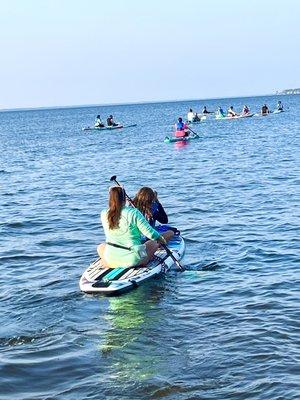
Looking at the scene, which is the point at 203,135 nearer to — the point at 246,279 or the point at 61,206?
the point at 61,206

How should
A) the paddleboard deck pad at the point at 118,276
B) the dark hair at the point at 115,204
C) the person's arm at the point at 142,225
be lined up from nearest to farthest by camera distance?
the dark hair at the point at 115,204 → the paddleboard deck pad at the point at 118,276 → the person's arm at the point at 142,225

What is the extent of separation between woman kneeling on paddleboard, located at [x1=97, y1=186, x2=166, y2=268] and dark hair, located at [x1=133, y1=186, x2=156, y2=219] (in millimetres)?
753

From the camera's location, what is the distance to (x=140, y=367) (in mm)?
8031

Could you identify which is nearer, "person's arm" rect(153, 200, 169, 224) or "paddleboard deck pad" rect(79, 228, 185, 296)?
"paddleboard deck pad" rect(79, 228, 185, 296)

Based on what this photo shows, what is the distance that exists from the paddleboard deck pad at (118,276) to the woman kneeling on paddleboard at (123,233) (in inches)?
5.7

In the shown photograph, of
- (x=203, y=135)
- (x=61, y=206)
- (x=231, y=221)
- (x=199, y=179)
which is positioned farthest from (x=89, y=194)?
(x=203, y=135)

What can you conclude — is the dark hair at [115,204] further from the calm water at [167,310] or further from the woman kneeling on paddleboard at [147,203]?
the woman kneeling on paddleboard at [147,203]

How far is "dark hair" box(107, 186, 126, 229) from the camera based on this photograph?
35.0 ft

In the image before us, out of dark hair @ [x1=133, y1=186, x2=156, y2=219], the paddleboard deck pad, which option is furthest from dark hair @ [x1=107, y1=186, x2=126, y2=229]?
dark hair @ [x1=133, y1=186, x2=156, y2=219]

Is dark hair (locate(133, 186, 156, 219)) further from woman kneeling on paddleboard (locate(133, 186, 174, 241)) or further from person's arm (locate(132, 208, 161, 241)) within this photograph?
person's arm (locate(132, 208, 161, 241))

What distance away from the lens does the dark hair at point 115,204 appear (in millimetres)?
10672

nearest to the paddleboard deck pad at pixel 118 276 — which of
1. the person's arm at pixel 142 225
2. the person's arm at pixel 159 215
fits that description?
the person's arm at pixel 142 225

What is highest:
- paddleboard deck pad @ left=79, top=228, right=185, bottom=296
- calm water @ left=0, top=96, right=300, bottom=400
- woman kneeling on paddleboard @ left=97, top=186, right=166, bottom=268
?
woman kneeling on paddleboard @ left=97, top=186, right=166, bottom=268

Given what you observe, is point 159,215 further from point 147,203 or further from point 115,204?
point 115,204
